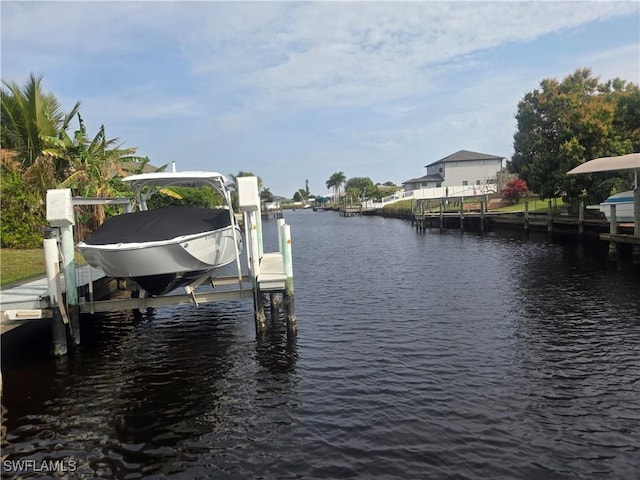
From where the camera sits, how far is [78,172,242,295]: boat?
33.8 feet

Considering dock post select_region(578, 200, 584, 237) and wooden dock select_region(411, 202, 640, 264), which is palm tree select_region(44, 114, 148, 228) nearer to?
wooden dock select_region(411, 202, 640, 264)

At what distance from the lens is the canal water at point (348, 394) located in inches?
270

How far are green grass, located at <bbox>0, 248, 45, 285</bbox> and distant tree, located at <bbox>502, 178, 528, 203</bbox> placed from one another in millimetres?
51077

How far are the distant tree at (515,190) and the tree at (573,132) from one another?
16.3 m

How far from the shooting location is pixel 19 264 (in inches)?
669

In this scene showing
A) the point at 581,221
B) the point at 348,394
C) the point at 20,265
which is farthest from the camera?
the point at 581,221

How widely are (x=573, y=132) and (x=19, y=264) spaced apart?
110 ft

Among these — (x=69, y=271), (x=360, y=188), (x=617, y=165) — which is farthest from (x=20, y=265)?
(x=360, y=188)

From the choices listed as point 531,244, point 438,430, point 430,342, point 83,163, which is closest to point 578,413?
point 438,430

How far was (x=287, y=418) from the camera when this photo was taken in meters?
8.15

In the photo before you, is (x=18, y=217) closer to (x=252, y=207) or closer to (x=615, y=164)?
(x=252, y=207)

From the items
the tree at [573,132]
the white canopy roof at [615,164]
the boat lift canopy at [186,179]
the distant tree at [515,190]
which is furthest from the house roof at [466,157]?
the boat lift canopy at [186,179]

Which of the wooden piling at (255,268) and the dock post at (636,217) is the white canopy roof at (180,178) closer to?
the wooden piling at (255,268)

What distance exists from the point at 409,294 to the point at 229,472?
39.1ft
